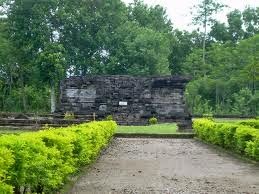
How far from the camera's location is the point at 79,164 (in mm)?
9977

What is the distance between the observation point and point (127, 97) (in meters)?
30.4

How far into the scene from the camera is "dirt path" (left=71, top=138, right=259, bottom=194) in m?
7.98

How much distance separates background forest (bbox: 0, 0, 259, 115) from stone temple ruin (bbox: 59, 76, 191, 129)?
969 cm

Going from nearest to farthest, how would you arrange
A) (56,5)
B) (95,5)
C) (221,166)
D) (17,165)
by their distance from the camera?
(17,165)
(221,166)
(56,5)
(95,5)

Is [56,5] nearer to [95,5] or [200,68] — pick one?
[95,5]

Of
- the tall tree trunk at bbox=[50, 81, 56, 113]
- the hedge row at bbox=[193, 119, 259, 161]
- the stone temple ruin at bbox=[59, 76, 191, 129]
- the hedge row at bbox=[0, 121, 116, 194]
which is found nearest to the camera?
the hedge row at bbox=[0, 121, 116, 194]

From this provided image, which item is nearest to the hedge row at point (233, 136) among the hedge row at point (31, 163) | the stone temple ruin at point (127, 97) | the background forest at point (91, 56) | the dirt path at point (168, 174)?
the dirt path at point (168, 174)

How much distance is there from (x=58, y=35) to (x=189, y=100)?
48.5ft

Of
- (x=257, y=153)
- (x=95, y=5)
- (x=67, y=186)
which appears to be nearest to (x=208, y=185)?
(x=67, y=186)

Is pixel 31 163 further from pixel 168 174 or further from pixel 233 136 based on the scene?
pixel 233 136

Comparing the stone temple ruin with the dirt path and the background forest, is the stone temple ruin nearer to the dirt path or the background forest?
the background forest

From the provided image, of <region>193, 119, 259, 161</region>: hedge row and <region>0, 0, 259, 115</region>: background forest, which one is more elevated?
<region>0, 0, 259, 115</region>: background forest

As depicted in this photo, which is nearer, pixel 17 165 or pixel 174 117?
pixel 17 165

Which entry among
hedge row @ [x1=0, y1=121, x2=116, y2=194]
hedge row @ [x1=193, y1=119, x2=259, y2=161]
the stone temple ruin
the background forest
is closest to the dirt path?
hedge row @ [x1=193, y1=119, x2=259, y2=161]
